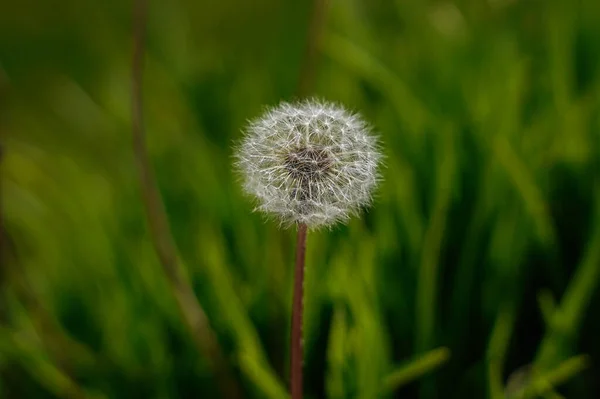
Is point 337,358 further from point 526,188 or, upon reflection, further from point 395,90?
point 395,90

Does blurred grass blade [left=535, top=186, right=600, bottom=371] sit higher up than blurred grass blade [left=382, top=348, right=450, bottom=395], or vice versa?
blurred grass blade [left=535, top=186, right=600, bottom=371]

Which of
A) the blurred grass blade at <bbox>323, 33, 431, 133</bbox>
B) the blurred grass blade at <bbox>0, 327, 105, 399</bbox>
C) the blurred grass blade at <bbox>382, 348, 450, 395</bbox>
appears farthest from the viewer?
the blurred grass blade at <bbox>323, 33, 431, 133</bbox>

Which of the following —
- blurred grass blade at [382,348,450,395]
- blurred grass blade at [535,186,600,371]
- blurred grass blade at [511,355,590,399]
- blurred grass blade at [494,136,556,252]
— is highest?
blurred grass blade at [494,136,556,252]

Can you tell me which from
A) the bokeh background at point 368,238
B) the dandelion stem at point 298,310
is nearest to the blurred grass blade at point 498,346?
the bokeh background at point 368,238

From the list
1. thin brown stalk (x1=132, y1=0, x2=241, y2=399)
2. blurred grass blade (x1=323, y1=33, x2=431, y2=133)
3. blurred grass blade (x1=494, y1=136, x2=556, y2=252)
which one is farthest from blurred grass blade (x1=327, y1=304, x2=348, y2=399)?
blurred grass blade (x1=323, y1=33, x2=431, y2=133)

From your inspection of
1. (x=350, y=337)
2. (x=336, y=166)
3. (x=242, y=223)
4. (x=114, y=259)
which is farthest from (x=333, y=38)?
(x=336, y=166)

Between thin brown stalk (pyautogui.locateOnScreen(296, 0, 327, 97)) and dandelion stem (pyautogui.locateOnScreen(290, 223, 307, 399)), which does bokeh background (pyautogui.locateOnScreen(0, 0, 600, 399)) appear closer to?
thin brown stalk (pyautogui.locateOnScreen(296, 0, 327, 97))

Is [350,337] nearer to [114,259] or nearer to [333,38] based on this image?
[114,259]

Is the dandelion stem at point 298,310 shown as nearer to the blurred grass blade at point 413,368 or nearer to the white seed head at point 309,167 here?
the white seed head at point 309,167
